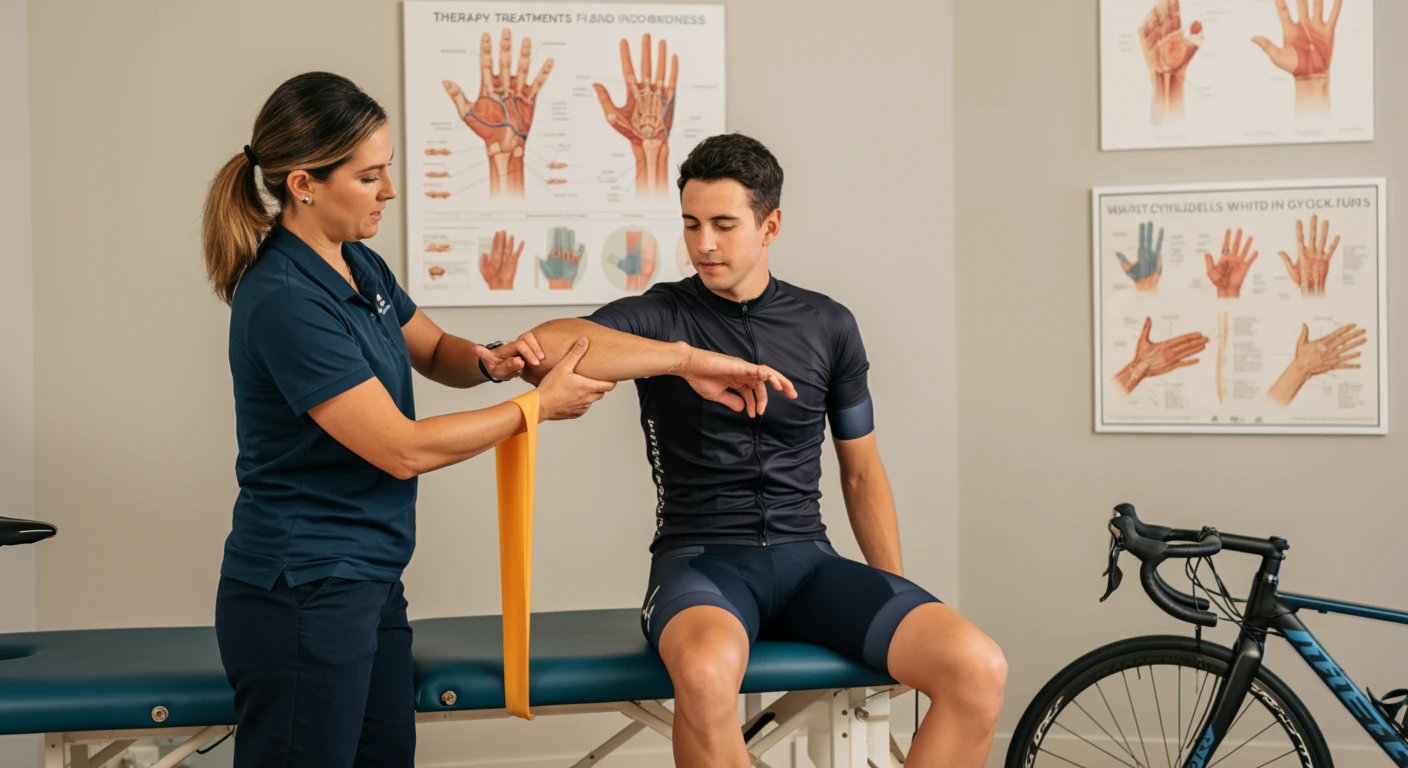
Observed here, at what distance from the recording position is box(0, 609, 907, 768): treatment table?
1688 millimetres

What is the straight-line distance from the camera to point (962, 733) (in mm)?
1636

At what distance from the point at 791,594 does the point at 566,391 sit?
1.75ft

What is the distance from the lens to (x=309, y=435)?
57.4 inches

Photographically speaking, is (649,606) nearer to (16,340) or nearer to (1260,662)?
(1260,662)

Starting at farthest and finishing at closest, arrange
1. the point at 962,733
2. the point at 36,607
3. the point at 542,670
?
1. the point at 36,607
2. the point at 542,670
3. the point at 962,733

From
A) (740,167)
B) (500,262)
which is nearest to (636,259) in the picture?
(500,262)

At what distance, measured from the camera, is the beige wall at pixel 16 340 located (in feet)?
7.94

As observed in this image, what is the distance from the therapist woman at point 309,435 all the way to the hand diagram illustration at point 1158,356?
1.75 meters

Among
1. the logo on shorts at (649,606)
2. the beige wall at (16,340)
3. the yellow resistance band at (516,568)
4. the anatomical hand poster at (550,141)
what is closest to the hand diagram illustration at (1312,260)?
the anatomical hand poster at (550,141)

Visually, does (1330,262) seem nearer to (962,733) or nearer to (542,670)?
(962,733)

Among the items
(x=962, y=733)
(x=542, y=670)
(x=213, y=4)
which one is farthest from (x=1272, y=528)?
(x=213, y=4)

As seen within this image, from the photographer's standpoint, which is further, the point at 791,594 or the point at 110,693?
the point at 791,594

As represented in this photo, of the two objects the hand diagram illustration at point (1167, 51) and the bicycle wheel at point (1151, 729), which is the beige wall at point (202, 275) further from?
the bicycle wheel at point (1151, 729)

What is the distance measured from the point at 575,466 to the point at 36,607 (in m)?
1.25
